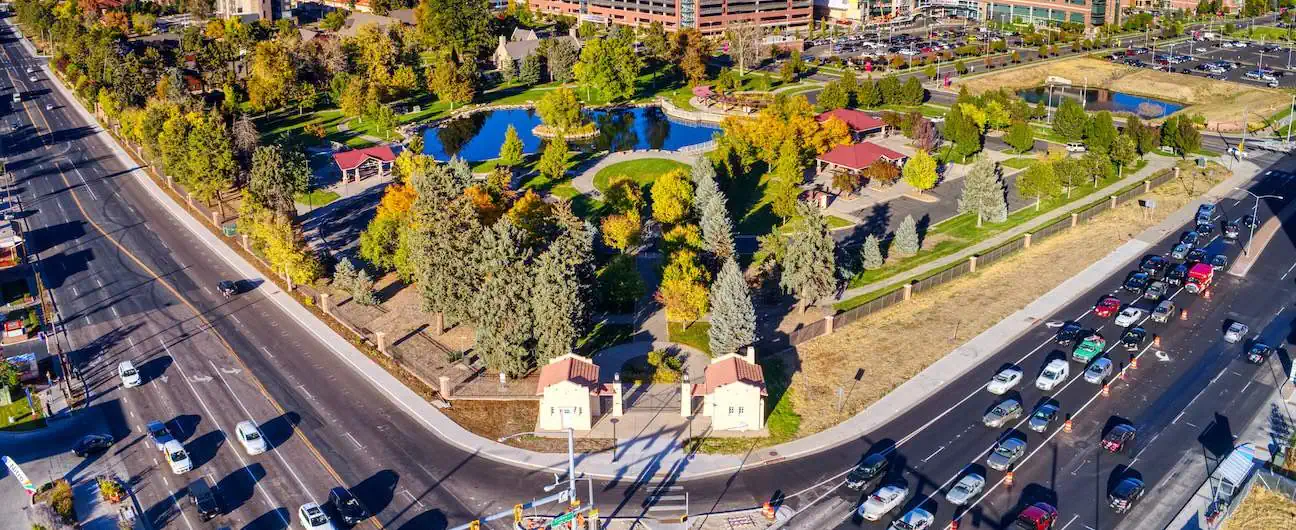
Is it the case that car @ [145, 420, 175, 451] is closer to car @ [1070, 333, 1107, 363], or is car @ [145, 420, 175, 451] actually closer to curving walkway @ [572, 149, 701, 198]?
curving walkway @ [572, 149, 701, 198]

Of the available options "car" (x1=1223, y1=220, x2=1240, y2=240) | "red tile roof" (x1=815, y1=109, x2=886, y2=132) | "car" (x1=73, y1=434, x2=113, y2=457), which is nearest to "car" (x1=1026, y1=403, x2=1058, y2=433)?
"car" (x1=1223, y1=220, x2=1240, y2=240)

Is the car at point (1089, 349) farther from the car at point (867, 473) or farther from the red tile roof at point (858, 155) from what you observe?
the red tile roof at point (858, 155)

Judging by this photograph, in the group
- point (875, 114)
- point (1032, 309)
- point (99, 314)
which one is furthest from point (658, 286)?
point (875, 114)

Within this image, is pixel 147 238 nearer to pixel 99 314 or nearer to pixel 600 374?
pixel 99 314

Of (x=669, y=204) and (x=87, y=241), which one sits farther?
(x=87, y=241)

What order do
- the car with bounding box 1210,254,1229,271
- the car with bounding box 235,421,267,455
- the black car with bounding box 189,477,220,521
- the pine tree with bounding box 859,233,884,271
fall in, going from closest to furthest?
the black car with bounding box 189,477,220,521 → the car with bounding box 235,421,267,455 → the car with bounding box 1210,254,1229,271 → the pine tree with bounding box 859,233,884,271

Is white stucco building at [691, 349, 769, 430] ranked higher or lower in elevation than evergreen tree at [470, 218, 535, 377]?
lower

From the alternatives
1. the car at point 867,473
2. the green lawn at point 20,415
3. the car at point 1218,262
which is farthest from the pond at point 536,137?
the car at point 867,473
